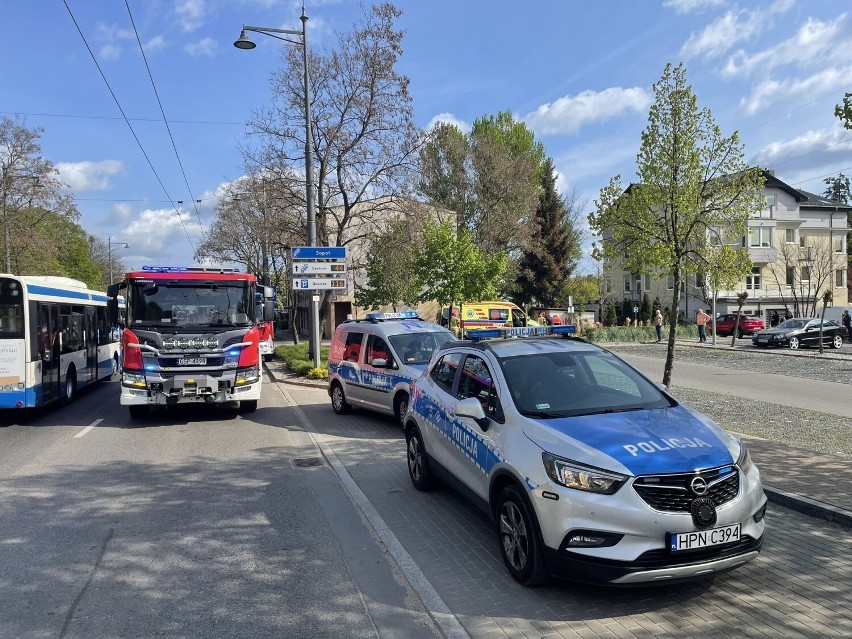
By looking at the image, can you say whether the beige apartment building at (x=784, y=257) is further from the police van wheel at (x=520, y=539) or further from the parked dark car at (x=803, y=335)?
the police van wheel at (x=520, y=539)

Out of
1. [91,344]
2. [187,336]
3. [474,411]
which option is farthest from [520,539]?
[91,344]

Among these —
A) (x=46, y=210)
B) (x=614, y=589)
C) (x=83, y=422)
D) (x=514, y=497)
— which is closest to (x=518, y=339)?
(x=514, y=497)

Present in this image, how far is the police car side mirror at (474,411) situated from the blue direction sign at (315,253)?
46.2 feet

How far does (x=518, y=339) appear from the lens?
6.10 metres

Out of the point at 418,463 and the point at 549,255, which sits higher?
the point at 549,255

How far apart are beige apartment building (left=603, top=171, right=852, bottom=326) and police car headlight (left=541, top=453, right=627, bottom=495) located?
47.2m

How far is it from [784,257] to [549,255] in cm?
1682

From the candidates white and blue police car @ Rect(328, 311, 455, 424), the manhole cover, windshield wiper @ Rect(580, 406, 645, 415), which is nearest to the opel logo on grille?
windshield wiper @ Rect(580, 406, 645, 415)

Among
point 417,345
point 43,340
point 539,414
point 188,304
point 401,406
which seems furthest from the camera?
point 43,340

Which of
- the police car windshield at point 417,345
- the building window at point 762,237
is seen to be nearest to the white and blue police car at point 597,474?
the police car windshield at point 417,345

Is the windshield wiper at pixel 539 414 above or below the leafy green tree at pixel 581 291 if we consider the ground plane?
below

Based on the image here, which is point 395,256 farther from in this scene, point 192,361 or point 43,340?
point 43,340

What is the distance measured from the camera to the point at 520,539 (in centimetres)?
438

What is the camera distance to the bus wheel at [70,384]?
46.1 feet
